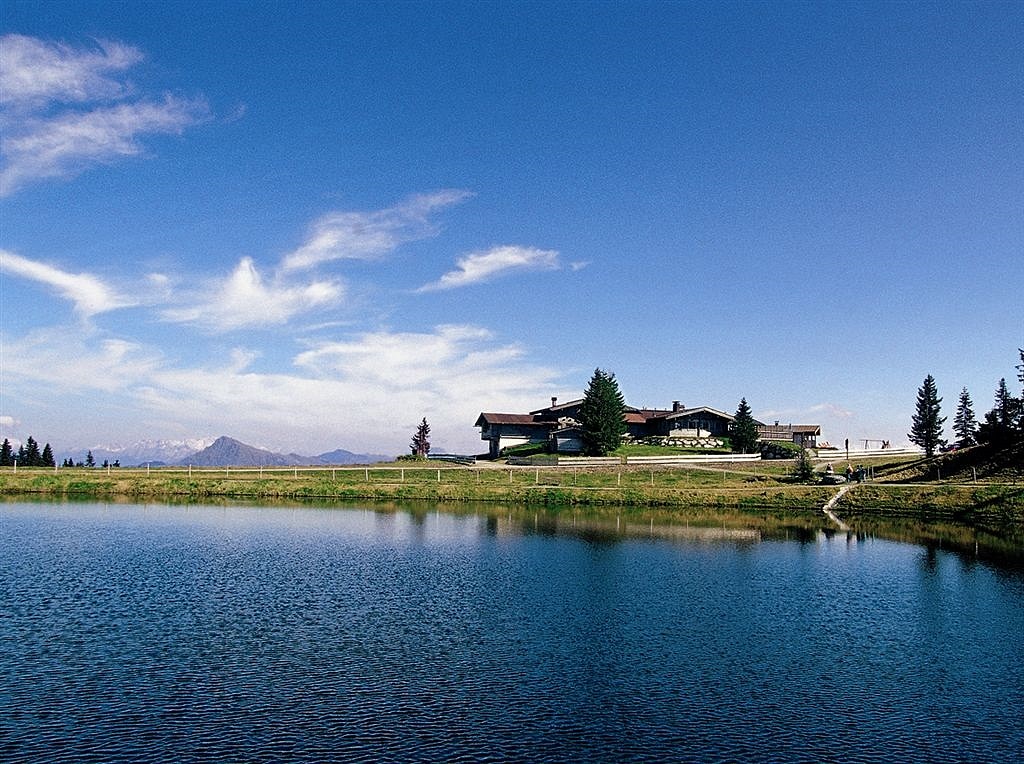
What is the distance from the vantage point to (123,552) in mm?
50562

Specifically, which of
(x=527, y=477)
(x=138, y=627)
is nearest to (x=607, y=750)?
(x=138, y=627)

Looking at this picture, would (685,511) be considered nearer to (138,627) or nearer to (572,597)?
(572,597)

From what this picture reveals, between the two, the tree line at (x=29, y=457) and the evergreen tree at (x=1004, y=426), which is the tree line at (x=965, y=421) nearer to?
the evergreen tree at (x=1004, y=426)

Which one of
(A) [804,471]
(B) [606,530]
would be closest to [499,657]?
(B) [606,530]

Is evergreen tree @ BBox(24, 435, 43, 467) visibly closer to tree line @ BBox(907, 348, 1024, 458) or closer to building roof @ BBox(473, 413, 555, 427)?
building roof @ BBox(473, 413, 555, 427)

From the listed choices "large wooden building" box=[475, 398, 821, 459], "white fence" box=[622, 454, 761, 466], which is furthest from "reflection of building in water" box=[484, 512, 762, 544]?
"large wooden building" box=[475, 398, 821, 459]

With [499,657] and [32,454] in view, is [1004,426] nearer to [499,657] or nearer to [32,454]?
[499,657]

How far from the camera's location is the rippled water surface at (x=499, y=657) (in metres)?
20.9

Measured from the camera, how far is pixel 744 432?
441 feet

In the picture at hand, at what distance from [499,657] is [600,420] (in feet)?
313

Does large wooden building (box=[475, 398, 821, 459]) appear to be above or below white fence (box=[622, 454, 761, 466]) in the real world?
above

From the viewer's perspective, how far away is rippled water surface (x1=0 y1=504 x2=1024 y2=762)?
20922 mm

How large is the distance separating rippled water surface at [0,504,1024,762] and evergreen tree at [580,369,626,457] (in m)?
69.2

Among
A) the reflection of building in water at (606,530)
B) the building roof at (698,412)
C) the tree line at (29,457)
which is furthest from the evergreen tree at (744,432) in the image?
the tree line at (29,457)
